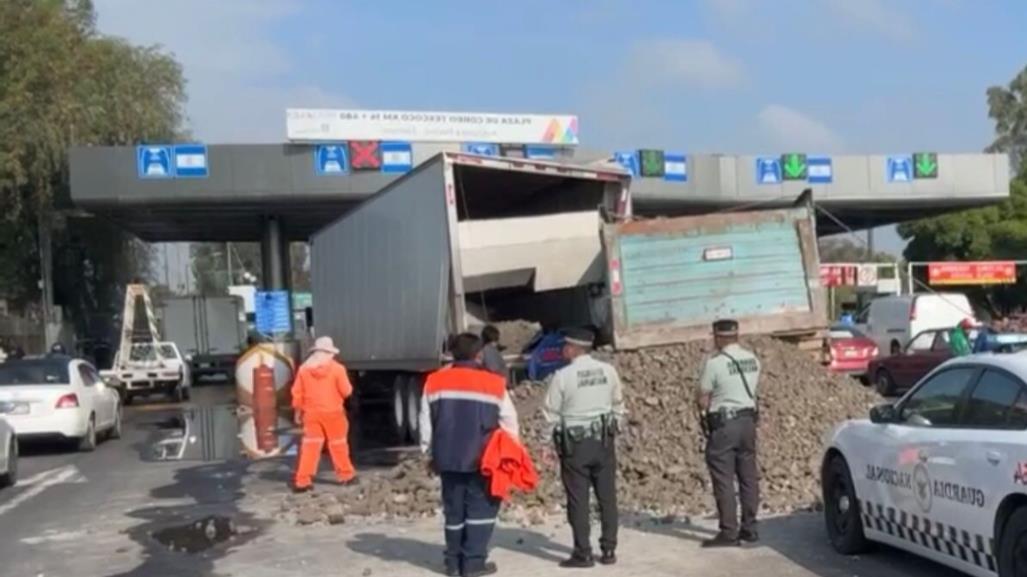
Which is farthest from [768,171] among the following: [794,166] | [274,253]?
[274,253]

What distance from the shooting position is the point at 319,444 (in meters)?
14.0

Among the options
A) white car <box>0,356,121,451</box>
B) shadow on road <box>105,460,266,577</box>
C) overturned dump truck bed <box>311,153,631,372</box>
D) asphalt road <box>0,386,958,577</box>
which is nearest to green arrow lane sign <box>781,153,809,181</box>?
overturned dump truck bed <box>311,153,631,372</box>

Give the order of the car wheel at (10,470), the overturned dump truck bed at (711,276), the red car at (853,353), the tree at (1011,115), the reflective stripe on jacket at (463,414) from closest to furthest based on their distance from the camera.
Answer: the reflective stripe on jacket at (463,414) → the car wheel at (10,470) → the overturned dump truck bed at (711,276) → the red car at (853,353) → the tree at (1011,115)

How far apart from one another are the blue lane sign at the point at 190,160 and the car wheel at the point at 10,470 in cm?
2087

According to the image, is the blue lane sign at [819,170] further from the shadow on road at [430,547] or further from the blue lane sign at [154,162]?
the shadow on road at [430,547]

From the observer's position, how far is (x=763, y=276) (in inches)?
641

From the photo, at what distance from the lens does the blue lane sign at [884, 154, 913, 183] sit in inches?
1608

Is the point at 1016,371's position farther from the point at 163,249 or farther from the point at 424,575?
the point at 163,249

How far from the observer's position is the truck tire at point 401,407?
19.7 m

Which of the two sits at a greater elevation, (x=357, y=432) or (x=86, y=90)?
(x=86, y=90)

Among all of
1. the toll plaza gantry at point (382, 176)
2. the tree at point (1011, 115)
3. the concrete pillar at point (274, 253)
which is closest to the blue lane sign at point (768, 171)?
the toll plaza gantry at point (382, 176)

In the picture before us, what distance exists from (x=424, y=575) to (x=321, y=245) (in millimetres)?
15862

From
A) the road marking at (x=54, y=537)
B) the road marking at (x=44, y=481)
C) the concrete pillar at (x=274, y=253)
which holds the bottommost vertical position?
the road marking at (x=44, y=481)

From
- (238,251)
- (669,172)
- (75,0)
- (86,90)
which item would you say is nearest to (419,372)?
(669,172)
